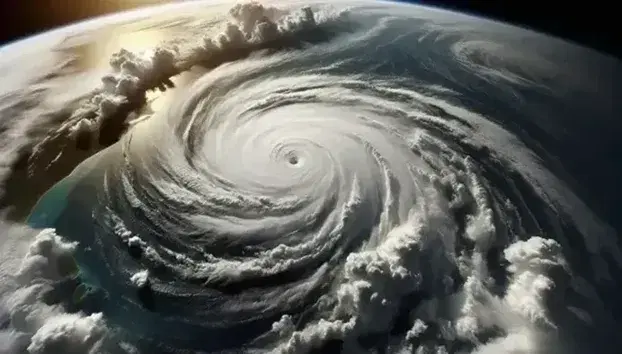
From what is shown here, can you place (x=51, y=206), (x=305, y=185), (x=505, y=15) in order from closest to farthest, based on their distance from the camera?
(x=51, y=206), (x=305, y=185), (x=505, y=15)

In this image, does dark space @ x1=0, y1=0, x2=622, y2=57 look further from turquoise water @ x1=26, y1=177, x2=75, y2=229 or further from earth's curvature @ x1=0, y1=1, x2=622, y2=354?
turquoise water @ x1=26, y1=177, x2=75, y2=229

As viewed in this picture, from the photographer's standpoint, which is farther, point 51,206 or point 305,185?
point 305,185

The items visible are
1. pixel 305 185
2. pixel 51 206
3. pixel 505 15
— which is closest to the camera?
pixel 51 206

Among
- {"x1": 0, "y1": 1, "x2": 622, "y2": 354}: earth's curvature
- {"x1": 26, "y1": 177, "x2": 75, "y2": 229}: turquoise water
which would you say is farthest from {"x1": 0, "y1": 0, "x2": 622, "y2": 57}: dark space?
{"x1": 26, "y1": 177, "x2": 75, "y2": 229}: turquoise water

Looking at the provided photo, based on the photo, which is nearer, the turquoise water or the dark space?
the turquoise water

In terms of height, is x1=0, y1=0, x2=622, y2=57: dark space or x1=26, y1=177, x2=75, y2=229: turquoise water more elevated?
x1=0, y1=0, x2=622, y2=57: dark space

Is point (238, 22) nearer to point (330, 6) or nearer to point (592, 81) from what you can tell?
point (330, 6)

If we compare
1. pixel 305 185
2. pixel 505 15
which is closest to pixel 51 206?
pixel 305 185

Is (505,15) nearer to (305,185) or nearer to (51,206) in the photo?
(305,185)

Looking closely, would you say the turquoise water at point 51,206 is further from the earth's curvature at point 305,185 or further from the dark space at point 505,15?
the dark space at point 505,15
